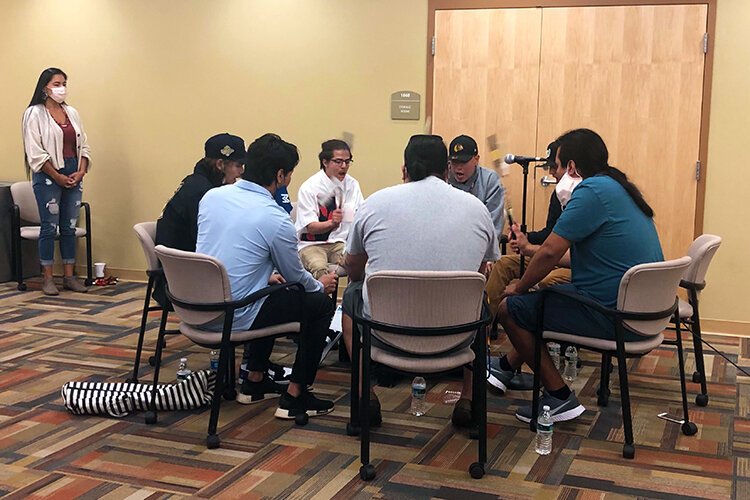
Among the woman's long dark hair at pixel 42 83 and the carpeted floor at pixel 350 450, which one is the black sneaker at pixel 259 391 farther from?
the woman's long dark hair at pixel 42 83

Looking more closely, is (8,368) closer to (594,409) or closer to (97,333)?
(97,333)

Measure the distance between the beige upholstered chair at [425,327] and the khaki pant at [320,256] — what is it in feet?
5.25

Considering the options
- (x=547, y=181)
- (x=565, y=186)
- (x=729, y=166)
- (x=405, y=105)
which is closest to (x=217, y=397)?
(x=565, y=186)

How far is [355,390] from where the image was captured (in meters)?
3.26

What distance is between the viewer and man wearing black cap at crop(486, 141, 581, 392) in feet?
12.8

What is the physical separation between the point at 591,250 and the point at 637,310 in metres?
0.32

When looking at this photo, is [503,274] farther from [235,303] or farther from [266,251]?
[235,303]

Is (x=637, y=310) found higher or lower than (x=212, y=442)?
higher

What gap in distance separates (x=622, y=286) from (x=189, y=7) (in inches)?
180

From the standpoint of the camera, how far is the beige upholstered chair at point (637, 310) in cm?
305

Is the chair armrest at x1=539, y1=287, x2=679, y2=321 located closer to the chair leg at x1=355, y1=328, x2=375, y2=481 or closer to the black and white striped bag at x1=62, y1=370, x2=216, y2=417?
the chair leg at x1=355, y1=328, x2=375, y2=481

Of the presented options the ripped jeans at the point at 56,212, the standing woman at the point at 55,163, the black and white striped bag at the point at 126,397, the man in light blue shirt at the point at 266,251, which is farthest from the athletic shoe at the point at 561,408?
the ripped jeans at the point at 56,212

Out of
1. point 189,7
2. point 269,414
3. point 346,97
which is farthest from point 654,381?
point 189,7

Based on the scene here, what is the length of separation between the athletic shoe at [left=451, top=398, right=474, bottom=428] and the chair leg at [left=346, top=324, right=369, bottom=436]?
0.43m
